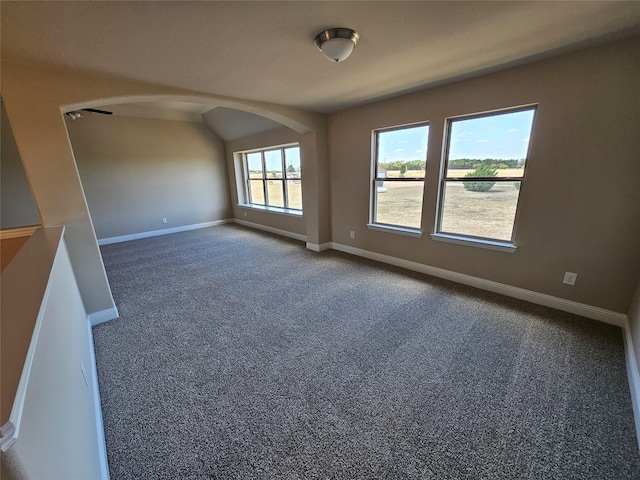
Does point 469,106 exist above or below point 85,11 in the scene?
below

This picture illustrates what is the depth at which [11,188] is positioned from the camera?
14.4 feet

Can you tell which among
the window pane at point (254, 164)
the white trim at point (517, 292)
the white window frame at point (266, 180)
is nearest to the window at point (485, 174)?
the white trim at point (517, 292)

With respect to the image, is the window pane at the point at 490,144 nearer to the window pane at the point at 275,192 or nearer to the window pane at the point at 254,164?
the window pane at the point at 275,192

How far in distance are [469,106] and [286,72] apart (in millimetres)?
1974

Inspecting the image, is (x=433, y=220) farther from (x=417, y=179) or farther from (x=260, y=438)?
(x=260, y=438)

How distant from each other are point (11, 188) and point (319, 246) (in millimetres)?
5281

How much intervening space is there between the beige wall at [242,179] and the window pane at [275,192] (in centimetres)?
33

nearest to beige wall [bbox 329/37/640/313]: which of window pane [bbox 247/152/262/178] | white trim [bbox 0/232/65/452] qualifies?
white trim [bbox 0/232/65/452]

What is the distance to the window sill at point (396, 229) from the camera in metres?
3.61

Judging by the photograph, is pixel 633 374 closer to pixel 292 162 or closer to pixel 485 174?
pixel 485 174

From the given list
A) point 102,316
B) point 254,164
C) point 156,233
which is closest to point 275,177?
point 254,164

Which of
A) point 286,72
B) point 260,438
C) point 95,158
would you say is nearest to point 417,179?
point 286,72

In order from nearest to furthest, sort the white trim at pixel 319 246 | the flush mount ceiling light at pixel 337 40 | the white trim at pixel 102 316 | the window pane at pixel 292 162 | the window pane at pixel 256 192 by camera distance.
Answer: the flush mount ceiling light at pixel 337 40
the white trim at pixel 102 316
the white trim at pixel 319 246
the window pane at pixel 292 162
the window pane at pixel 256 192

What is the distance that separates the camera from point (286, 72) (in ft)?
8.06
